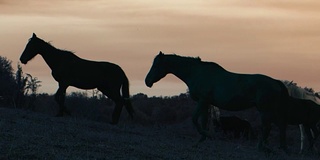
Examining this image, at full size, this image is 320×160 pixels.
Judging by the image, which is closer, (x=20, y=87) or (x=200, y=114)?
(x=200, y=114)

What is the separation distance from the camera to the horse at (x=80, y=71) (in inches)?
922

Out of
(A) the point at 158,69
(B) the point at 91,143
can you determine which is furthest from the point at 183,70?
(B) the point at 91,143

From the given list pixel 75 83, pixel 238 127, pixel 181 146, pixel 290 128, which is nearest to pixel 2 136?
pixel 181 146

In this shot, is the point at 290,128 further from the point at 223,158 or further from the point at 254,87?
the point at 223,158

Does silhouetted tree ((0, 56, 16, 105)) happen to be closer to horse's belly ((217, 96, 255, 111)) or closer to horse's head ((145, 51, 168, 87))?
horse's head ((145, 51, 168, 87))

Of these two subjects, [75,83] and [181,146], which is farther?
[75,83]

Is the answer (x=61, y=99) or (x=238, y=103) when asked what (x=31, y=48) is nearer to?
(x=61, y=99)

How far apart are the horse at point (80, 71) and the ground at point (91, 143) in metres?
1.94

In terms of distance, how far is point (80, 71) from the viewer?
23.5 metres

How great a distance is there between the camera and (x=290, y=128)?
37.5 metres

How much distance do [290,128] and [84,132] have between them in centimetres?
2054

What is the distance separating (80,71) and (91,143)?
7220 millimetres

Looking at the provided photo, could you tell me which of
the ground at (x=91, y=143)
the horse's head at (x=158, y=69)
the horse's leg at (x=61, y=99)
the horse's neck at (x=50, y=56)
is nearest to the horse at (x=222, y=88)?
the horse's head at (x=158, y=69)

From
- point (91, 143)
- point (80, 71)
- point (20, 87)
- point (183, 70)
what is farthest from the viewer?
point (20, 87)
